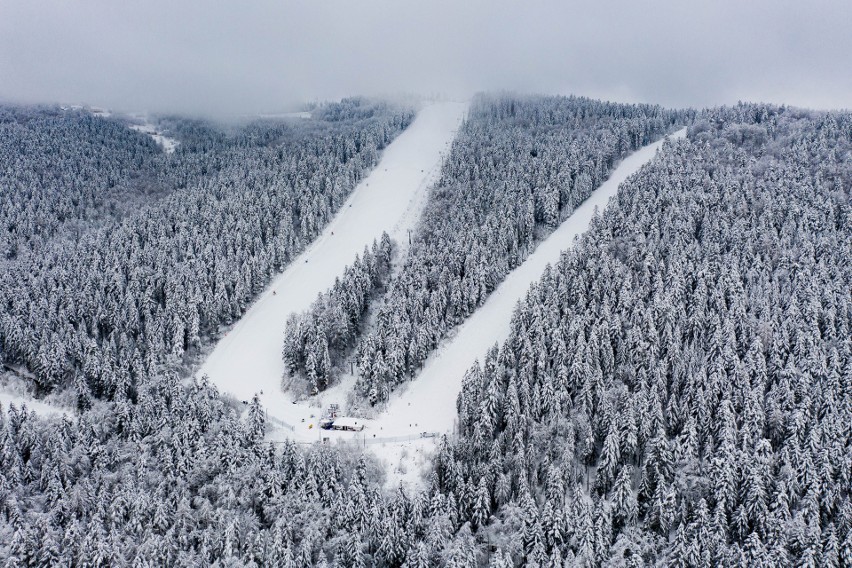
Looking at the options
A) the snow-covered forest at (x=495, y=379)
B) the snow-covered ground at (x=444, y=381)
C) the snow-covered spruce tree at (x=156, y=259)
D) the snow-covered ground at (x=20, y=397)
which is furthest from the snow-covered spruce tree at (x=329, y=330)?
the snow-covered ground at (x=20, y=397)

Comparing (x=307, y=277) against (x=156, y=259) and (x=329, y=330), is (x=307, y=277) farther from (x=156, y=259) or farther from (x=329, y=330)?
(x=156, y=259)

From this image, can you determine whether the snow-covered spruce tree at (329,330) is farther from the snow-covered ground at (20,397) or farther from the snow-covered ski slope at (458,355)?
the snow-covered ground at (20,397)

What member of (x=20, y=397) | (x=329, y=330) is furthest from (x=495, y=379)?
(x=20, y=397)

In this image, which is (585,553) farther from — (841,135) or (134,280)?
(841,135)

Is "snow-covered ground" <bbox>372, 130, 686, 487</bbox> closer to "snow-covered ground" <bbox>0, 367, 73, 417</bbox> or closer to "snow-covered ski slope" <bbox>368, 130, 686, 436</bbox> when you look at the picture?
"snow-covered ski slope" <bbox>368, 130, 686, 436</bbox>

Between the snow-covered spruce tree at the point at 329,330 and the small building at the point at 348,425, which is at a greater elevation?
the snow-covered spruce tree at the point at 329,330

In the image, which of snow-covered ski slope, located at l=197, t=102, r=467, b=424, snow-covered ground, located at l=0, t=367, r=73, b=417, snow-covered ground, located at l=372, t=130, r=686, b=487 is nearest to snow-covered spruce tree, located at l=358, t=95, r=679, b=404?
snow-covered ground, located at l=372, t=130, r=686, b=487
